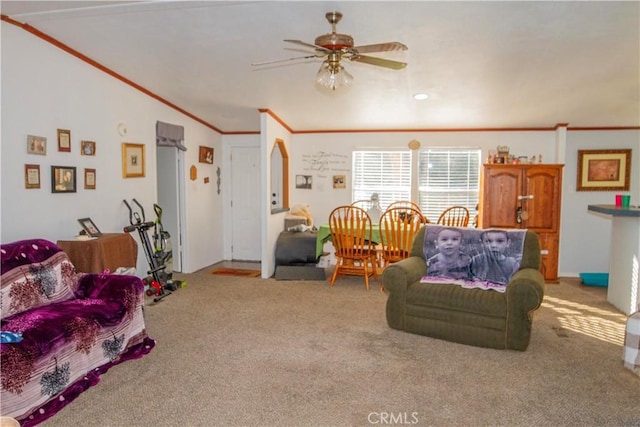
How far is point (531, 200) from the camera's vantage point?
5684 mm

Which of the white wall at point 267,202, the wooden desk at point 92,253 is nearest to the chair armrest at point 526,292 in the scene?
the white wall at point 267,202

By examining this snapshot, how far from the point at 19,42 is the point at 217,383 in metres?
3.21

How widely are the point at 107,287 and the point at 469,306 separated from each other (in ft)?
9.31

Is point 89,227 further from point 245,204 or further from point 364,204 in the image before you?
point 364,204

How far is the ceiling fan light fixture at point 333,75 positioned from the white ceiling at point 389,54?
1.58 feet

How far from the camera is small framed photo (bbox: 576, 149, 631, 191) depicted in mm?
6078

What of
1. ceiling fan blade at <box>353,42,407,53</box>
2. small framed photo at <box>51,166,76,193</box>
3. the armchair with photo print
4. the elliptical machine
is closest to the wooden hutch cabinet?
the armchair with photo print

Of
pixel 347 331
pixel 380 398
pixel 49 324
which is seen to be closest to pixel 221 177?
pixel 347 331

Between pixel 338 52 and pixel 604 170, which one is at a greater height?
pixel 338 52

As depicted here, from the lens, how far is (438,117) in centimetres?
594

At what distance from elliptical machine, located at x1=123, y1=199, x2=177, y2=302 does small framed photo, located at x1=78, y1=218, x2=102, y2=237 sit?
420 mm

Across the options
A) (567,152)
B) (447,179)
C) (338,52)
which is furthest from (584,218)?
(338,52)

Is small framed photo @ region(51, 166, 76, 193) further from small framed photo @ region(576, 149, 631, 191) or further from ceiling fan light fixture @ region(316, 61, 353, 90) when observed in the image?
small framed photo @ region(576, 149, 631, 191)

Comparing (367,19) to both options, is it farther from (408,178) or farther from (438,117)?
(408,178)
